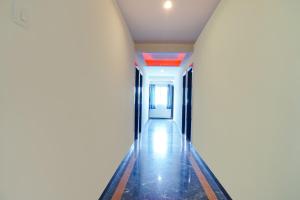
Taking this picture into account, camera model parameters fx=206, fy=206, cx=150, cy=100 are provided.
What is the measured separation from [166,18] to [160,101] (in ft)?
32.4

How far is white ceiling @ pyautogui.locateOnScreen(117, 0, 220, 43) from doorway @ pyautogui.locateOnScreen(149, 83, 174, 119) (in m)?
8.30

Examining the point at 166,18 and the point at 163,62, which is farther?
the point at 163,62

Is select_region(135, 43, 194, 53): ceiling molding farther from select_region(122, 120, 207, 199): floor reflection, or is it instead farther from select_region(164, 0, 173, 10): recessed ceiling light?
select_region(122, 120, 207, 199): floor reflection

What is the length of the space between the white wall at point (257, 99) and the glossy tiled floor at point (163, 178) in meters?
0.30

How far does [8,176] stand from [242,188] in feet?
7.00

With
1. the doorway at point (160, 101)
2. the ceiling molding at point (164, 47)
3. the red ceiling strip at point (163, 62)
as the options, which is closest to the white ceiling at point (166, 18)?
the ceiling molding at point (164, 47)

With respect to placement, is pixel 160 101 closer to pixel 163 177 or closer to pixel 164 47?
pixel 164 47

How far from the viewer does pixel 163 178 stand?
11.0ft

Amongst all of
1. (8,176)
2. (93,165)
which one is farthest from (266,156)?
(8,176)

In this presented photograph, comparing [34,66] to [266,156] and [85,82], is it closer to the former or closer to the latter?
[85,82]

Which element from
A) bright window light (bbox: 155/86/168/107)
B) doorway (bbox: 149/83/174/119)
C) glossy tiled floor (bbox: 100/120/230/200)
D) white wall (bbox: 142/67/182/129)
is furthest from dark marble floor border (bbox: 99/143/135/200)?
bright window light (bbox: 155/86/168/107)

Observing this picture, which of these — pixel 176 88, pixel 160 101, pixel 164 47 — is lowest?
pixel 160 101

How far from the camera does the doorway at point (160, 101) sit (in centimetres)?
1324

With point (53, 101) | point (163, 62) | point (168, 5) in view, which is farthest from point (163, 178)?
point (163, 62)
